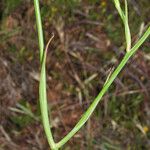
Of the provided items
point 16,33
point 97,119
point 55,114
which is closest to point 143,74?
point 97,119

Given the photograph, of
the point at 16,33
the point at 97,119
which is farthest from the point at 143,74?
the point at 16,33

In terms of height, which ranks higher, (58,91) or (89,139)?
(58,91)

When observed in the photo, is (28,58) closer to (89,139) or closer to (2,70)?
(2,70)

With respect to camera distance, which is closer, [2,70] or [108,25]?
[2,70]

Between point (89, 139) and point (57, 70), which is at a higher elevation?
point (57, 70)

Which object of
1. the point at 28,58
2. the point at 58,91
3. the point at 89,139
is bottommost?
the point at 89,139

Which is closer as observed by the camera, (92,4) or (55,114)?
(55,114)
